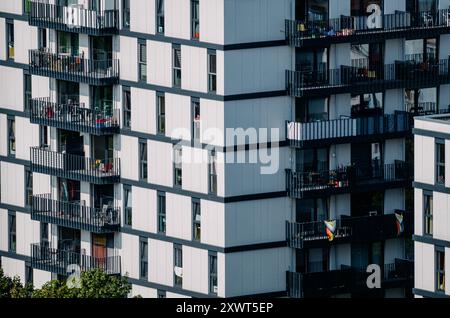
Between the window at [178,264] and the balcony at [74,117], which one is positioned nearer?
the window at [178,264]

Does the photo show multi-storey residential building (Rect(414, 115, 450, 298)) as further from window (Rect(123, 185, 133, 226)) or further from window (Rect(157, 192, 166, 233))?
window (Rect(123, 185, 133, 226))

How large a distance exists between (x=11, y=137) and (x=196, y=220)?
15336 mm

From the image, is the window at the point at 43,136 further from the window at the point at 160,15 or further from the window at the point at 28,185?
the window at the point at 160,15

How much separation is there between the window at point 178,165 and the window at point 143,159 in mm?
2556

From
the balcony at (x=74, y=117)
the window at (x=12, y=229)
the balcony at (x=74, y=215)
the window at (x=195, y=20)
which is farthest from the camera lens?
the window at (x=12, y=229)

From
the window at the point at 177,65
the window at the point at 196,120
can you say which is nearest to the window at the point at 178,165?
the window at the point at 196,120

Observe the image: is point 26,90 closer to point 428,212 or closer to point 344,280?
point 344,280

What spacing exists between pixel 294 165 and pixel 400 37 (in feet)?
27.7

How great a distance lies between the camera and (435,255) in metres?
96.8

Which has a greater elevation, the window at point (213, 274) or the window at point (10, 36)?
the window at point (10, 36)

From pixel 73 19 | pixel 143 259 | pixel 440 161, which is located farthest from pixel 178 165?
pixel 440 161

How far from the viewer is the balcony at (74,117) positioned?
11350 centimetres

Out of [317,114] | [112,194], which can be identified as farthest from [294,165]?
[112,194]

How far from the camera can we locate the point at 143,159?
11244 centimetres
